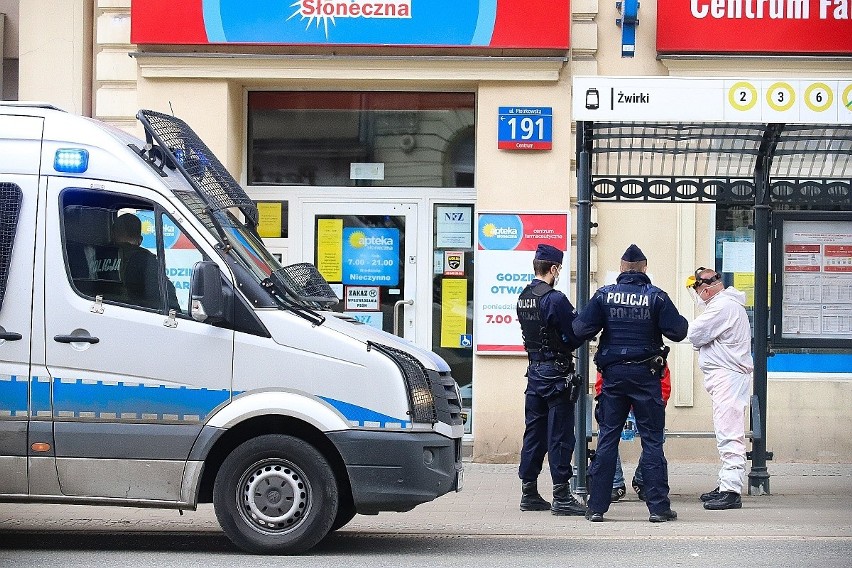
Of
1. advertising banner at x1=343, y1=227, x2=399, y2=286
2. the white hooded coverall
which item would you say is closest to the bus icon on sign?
the white hooded coverall

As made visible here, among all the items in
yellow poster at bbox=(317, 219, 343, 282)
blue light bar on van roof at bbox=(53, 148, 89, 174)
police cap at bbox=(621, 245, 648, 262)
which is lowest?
police cap at bbox=(621, 245, 648, 262)

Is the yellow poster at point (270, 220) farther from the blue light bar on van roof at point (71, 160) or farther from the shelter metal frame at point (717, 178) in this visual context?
the blue light bar on van roof at point (71, 160)

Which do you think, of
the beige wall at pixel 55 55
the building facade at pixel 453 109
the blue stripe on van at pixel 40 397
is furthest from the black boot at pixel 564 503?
the beige wall at pixel 55 55

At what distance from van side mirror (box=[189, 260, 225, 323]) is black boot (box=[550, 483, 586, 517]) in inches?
125

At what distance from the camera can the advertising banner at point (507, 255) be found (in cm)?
1281

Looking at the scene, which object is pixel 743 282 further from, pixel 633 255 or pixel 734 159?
pixel 633 255

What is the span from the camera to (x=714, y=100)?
32.4 feet

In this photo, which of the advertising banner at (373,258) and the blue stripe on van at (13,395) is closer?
the blue stripe on van at (13,395)

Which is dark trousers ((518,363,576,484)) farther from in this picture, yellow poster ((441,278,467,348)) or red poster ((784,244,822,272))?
yellow poster ((441,278,467,348))

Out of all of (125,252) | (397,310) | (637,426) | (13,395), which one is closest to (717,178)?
(637,426)

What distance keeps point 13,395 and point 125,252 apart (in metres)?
1.03

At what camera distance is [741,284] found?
508 inches

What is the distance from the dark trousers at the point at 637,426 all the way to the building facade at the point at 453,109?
131 inches

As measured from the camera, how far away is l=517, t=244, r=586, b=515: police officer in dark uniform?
31.8 ft
